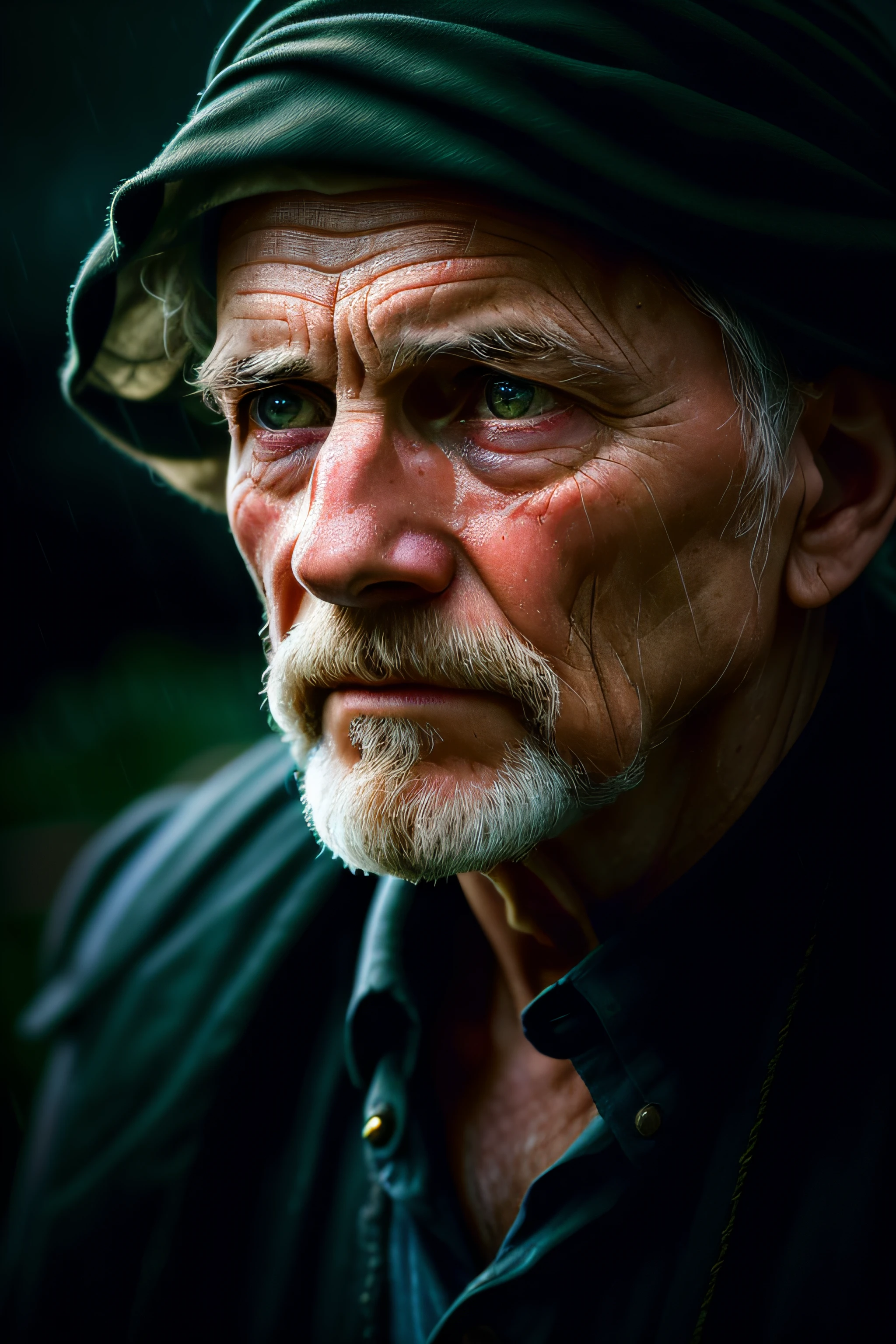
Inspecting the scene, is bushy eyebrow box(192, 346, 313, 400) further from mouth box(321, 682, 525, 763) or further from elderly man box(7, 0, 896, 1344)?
mouth box(321, 682, 525, 763)

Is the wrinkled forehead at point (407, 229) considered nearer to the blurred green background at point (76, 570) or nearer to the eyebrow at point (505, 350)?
the eyebrow at point (505, 350)

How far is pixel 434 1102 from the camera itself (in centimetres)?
188

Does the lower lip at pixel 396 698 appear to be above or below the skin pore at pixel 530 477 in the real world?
below

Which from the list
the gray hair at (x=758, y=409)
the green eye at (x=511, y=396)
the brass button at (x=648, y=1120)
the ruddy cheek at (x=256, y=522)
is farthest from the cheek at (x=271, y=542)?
the brass button at (x=648, y=1120)

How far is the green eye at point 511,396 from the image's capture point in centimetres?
145

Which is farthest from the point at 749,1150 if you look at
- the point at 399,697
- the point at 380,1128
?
the point at 399,697

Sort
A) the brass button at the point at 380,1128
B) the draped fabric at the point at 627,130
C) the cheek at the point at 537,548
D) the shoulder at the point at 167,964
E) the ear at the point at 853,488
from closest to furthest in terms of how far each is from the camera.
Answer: the draped fabric at the point at 627,130 → the cheek at the point at 537,548 → the ear at the point at 853,488 → the brass button at the point at 380,1128 → the shoulder at the point at 167,964

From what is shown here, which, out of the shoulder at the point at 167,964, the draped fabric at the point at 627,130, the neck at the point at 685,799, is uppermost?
the draped fabric at the point at 627,130

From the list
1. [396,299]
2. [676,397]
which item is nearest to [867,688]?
[676,397]

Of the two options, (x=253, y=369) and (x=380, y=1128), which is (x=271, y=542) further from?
(x=380, y=1128)

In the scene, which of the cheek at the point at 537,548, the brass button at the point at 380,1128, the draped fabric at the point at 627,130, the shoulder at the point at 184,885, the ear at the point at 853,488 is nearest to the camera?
the draped fabric at the point at 627,130

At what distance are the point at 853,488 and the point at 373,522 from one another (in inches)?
32.9

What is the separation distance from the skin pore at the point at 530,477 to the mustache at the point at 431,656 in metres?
0.02

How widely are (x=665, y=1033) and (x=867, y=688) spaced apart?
694mm
